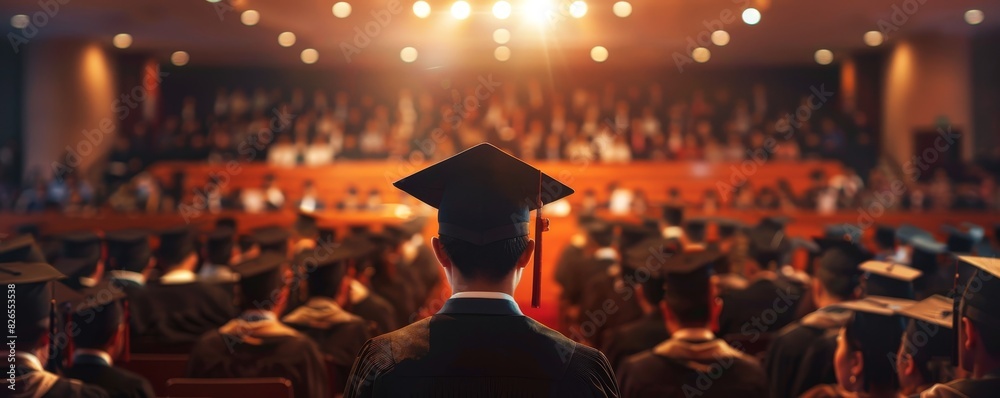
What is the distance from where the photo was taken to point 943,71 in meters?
16.6

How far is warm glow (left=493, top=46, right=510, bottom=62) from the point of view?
19.0 m

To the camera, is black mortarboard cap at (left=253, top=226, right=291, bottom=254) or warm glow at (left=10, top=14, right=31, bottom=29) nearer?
black mortarboard cap at (left=253, top=226, right=291, bottom=254)

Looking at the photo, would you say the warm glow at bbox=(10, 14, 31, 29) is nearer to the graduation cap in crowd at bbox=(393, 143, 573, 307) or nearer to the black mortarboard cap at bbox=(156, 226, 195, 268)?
the black mortarboard cap at bbox=(156, 226, 195, 268)

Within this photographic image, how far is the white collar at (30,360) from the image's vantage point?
99.5 inches

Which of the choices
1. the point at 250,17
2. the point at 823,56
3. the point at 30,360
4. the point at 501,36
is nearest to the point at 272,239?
the point at 30,360

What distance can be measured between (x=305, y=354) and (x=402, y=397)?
1.99 m

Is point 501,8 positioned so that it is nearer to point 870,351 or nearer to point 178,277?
point 178,277

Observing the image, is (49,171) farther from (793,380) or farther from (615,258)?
(793,380)

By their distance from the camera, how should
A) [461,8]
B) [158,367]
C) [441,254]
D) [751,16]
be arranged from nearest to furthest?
[441,254] < [158,367] < [461,8] < [751,16]

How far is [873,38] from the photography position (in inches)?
679

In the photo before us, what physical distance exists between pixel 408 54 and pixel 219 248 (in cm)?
1350

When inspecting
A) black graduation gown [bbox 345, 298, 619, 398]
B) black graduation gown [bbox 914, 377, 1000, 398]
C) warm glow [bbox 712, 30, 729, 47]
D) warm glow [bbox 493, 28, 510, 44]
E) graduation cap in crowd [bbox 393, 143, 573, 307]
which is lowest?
black graduation gown [bbox 914, 377, 1000, 398]

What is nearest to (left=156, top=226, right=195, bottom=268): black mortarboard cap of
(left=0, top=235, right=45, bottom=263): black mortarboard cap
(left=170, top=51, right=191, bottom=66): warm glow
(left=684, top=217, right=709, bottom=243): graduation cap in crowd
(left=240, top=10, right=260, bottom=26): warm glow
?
(left=0, top=235, right=45, bottom=263): black mortarboard cap

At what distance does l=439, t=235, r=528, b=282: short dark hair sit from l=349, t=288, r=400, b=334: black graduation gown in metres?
3.13
